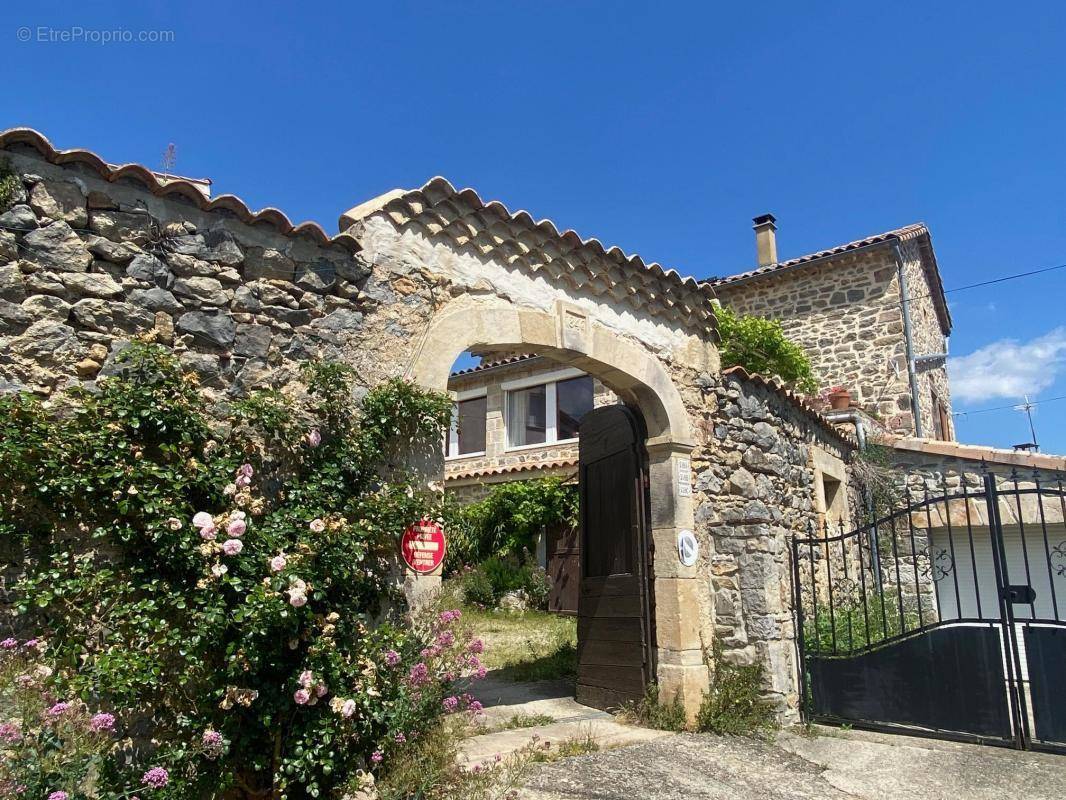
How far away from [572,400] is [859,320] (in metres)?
5.27

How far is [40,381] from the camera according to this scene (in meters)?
3.25

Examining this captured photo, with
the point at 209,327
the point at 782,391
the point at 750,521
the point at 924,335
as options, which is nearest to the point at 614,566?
the point at 750,521

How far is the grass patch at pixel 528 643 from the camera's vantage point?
7.51 metres

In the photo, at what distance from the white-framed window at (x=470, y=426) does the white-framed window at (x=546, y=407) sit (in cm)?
67

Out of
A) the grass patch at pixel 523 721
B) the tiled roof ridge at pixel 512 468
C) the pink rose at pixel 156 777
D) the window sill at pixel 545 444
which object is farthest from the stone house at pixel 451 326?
the window sill at pixel 545 444

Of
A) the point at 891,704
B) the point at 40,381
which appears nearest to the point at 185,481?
the point at 40,381

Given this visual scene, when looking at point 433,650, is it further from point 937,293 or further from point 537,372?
point 937,293

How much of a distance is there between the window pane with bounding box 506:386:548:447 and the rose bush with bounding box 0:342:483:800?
36.4 feet

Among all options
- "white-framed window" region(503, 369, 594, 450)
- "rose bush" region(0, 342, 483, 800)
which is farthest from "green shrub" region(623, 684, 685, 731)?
"white-framed window" region(503, 369, 594, 450)

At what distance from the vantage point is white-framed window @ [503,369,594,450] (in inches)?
571

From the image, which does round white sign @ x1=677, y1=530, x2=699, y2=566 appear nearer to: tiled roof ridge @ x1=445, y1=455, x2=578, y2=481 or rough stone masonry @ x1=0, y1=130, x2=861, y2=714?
rough stone masonry @ x1=0, y1=130, x2=861, y2=714

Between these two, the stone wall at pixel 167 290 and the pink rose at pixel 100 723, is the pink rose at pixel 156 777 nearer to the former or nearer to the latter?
the pink rose at pixel 100 723

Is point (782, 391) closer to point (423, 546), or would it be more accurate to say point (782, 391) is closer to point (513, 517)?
point (423, 546)

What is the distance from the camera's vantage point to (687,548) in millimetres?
5879
